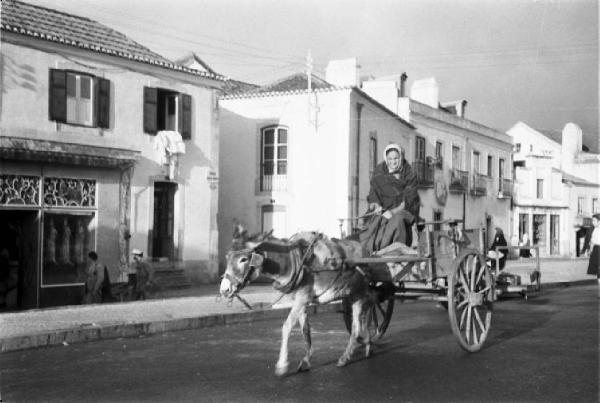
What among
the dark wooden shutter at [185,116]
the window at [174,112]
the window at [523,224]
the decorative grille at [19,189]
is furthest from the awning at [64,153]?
the window at [523,224]

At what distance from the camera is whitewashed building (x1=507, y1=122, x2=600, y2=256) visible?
164 feet

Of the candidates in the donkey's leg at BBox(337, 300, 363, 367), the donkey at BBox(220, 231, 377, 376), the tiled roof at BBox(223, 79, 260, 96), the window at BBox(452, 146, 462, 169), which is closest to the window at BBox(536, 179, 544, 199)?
the window at BBox(452, 146, 462, 169)

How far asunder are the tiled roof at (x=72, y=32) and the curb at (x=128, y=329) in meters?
8.96

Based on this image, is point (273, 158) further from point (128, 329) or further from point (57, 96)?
point (128, 329)

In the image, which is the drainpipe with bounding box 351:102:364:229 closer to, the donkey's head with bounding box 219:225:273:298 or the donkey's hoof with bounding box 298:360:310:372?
the donkey's hoof with bounding box 298:360:310:372

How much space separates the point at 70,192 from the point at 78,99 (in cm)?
254

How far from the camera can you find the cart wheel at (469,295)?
8672 mm

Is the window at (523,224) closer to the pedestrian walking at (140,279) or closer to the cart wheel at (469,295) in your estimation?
the pedestrian walking at (140,279)

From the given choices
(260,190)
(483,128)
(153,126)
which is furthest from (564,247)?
(153,126)

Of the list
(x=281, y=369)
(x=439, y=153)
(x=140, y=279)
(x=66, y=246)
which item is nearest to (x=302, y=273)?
(x=281, y=369)

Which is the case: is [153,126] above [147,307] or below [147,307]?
above

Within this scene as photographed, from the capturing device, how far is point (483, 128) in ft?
143

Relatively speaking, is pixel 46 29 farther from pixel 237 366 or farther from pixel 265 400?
pixel 265 400

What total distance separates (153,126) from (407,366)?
14.4 metres
